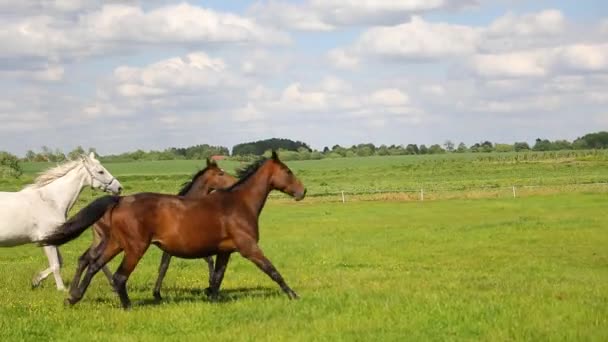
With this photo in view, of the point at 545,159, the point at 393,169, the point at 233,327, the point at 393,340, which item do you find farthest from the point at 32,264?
the point at 545,159

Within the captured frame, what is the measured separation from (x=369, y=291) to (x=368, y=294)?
0.54 meters

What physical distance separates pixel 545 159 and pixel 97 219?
118m

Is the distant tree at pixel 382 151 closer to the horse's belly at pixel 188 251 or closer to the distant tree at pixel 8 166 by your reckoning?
the distant tree at pixel 8 166

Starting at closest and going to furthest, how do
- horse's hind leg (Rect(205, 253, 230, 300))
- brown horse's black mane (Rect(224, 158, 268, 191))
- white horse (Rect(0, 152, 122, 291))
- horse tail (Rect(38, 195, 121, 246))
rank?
horse tail (Rect(38, 195, 121, 246))
horse's hind leg (Rect(205, 253, 230, 300))
brown horse's black mane (Rect(224, 158, 268, 191))
white horse (Rect(0, 152, 122, 291))

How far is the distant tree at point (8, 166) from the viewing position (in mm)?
96137

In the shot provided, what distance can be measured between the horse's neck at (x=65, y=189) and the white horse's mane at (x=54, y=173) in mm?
83

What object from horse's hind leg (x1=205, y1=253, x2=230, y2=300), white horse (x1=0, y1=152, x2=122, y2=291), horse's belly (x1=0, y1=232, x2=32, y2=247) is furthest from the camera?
white horse (x1=0, y1=152, x2=122, y2=291)

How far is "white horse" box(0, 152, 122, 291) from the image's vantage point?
45.5ft

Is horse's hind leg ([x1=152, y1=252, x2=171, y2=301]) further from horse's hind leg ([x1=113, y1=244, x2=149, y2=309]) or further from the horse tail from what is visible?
the horse tail

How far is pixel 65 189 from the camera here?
1463 centimetres

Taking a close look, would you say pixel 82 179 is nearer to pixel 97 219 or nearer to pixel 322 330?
pixel 97 219

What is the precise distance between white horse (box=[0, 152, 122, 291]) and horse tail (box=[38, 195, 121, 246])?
1.46m

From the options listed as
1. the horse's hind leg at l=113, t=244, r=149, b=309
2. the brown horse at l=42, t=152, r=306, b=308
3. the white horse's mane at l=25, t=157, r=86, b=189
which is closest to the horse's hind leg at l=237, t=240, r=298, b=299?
the brown horse at l=42, t=152, r=306, b=308

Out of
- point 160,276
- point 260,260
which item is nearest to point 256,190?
point 260,260
